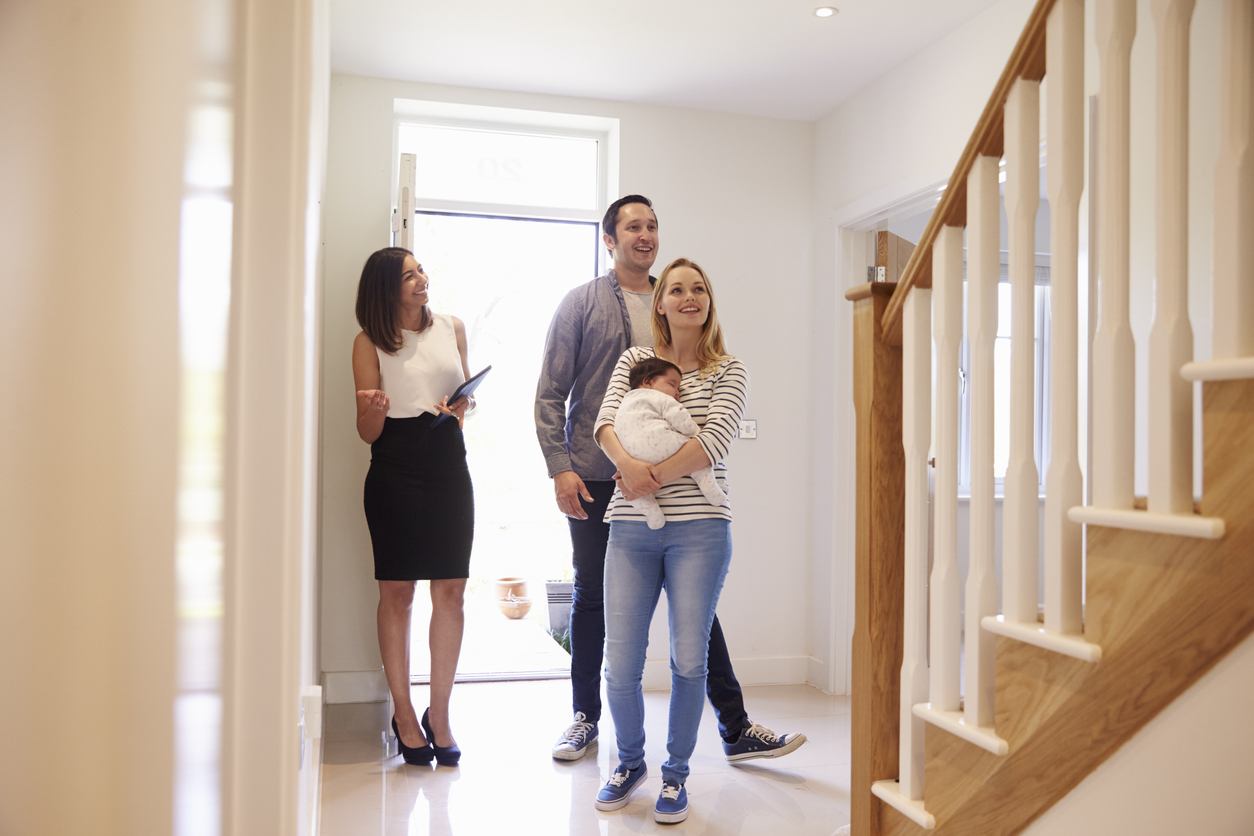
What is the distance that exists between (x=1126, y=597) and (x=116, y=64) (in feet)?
4.57

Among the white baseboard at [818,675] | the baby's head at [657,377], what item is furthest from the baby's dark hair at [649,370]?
the white baseboard at [818,675]

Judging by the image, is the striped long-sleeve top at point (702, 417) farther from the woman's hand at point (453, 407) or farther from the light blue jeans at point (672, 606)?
the woman's hand at point (453, 407)

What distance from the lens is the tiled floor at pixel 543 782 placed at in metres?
2.49

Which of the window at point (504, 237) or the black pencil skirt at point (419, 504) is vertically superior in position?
the window at point (504, 237)

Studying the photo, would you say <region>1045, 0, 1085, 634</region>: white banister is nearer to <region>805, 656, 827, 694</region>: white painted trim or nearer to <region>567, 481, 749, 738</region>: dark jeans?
<region>567, 481, 749, 738</region>: dark jeans

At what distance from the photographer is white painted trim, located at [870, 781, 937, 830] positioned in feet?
5.60

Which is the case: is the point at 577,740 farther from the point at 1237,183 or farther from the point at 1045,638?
the point at 1237,183

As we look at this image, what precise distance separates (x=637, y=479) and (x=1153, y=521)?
128 cm

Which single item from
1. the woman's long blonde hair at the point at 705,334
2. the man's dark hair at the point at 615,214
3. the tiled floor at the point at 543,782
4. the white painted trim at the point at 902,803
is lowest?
the tiled floor at the point at 543,782

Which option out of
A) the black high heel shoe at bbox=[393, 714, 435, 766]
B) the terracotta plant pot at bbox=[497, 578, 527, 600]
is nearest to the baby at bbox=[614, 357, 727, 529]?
the black high heel shoe at bbox=[393, 714, 435, 766]

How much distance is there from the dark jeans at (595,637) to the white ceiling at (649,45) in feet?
5.35

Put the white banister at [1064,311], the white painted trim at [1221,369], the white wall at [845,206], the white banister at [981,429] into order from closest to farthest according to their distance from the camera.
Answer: the white painted trim at [1221,369] < the white banister at [1064,311] < the white banister at [981,429] < the white wall at [845,206]

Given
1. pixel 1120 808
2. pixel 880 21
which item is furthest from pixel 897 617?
pixel 880 21

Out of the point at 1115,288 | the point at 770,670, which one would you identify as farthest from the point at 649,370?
the point at 770,670
